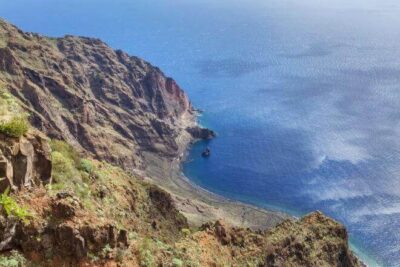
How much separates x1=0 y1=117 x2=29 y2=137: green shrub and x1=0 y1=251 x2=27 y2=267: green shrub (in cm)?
507

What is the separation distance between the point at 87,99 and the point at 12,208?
13846cm

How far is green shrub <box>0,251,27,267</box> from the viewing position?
2075 centimetres

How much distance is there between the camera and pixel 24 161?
925 inches

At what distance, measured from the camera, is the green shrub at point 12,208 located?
2086 cm

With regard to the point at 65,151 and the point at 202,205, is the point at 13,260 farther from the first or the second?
the point at 202,205

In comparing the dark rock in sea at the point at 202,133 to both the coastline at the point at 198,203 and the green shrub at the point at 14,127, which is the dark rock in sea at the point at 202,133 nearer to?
the coastline at the point at 198,203

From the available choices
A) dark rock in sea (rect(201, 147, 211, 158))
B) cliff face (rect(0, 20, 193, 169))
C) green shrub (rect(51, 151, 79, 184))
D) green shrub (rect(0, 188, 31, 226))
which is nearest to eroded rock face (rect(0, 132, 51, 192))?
green shrub (rect(0, 188, 31, 226))

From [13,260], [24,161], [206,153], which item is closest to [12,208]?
[13,260]

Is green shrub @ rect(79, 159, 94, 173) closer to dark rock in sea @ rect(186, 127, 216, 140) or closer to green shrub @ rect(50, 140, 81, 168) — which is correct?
green shrub @ rect(50, 140, 81, 168)

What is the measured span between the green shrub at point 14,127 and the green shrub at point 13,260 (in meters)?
5.07

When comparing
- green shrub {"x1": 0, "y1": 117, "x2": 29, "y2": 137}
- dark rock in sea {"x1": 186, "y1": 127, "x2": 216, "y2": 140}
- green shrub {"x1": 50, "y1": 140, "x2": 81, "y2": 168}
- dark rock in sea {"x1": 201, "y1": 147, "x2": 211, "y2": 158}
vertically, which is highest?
dark rock in sea {"x1": 186, "y1": 127, "x2": 216, "y2": 140}

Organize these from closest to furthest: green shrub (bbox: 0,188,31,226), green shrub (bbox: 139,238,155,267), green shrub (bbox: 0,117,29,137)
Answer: green shrub (bbox: 0,188,31,226) < green shrub (bbox: 0,117,29,137) < green shrub (bbox: 139,238,155,267)

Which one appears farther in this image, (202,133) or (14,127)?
(202,133)

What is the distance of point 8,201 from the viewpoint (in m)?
20.9
